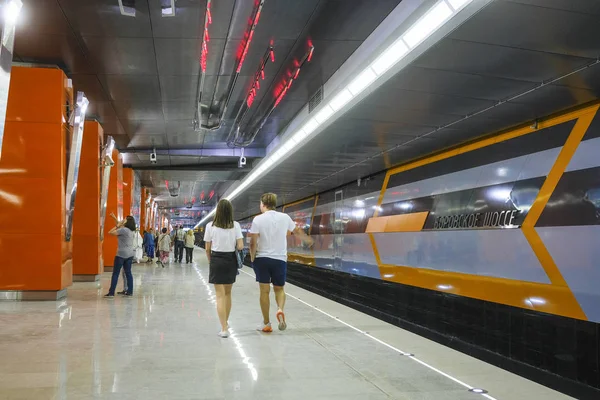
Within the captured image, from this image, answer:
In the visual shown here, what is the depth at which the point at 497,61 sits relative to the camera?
491 cm

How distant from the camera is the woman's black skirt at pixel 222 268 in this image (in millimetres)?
5301

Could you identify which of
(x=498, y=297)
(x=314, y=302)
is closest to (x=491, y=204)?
(x=498, y=297)

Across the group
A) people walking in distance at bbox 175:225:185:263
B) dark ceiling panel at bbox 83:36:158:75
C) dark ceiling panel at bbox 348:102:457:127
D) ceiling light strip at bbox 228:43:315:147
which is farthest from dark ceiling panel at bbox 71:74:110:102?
people walking in distance at bbox 175:225:185:263

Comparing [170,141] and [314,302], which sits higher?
[170,141]

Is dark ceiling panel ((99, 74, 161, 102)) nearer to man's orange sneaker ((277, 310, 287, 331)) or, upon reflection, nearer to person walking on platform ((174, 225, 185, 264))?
man's orange sneaker ((277, 310, 287, 331))

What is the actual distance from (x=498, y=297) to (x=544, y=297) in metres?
0.99

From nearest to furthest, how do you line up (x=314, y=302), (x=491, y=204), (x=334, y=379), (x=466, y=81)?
1. (x=334, y=379)
2. (x=466, y=81)
3. (x=491, y=204)
4. (x=314, y=302)

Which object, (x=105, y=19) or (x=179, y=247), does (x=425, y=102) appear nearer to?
(x=105, y=19)

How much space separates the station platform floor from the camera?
3455 millimetres

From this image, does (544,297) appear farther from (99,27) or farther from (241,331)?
(99,27)

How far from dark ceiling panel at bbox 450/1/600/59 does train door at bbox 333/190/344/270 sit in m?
12.0

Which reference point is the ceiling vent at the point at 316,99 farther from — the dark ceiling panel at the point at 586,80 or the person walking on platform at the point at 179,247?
the person walking on platform at the point at 179,247

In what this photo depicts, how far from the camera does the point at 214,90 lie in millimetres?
9102

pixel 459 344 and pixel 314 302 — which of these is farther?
pixel 314 302
